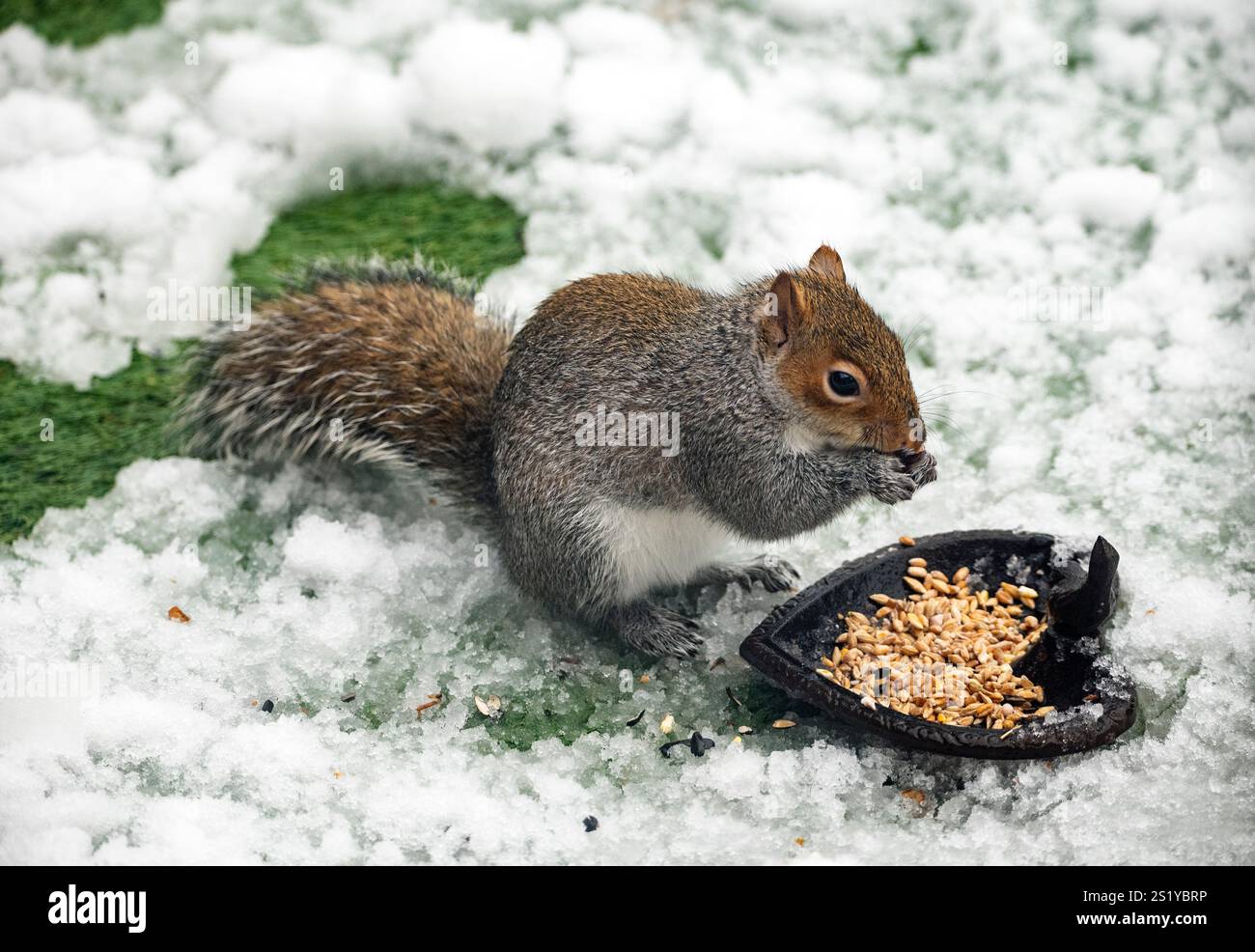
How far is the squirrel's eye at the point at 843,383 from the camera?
2.65 metres

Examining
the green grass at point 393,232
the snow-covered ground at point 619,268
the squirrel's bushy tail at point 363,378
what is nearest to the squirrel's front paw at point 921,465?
the snow-covered ground at point 619,268

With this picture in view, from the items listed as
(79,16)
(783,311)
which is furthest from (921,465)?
(79,16)

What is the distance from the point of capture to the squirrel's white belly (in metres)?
2.88

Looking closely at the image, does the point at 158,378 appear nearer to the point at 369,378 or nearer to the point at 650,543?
the point at 369,378

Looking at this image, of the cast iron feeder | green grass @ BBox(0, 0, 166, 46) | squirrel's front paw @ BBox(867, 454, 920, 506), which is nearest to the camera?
the cast iron feeder

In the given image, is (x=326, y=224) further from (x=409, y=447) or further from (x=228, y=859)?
(x=228, y=859)

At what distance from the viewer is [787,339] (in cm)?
270

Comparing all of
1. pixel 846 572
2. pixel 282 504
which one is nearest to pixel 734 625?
pixel 846 572

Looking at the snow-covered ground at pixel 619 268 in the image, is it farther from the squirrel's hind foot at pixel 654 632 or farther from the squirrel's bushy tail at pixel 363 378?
the squirrel's bushy tail at pixel 363 378

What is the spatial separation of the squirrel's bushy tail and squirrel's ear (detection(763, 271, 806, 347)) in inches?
27.9

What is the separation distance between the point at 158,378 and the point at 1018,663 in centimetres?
238

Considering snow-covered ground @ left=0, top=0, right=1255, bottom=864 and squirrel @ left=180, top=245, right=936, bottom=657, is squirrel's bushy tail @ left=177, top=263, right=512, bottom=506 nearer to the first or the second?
squirrel @ left=180, top=245, right=936, bottom=657

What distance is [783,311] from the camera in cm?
267

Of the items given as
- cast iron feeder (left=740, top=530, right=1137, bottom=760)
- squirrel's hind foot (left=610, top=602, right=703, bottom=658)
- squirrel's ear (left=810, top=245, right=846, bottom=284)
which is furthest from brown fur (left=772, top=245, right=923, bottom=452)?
squirrel's hind foot (left=610, top=602, right=703, bottom=658)
